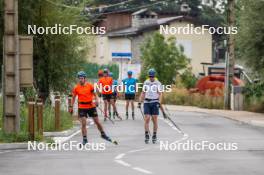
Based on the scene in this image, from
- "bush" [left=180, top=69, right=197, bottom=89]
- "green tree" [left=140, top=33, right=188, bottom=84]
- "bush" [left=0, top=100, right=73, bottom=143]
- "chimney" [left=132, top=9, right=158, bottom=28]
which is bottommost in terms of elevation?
"bush" [left=0, top=100, right=73, bottom=143]

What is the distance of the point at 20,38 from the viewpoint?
2164 centimetres

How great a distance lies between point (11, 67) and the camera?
21297mm

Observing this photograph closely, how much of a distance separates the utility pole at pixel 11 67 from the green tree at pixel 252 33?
16.6 meters

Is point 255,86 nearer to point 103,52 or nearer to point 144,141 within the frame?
point 144,141

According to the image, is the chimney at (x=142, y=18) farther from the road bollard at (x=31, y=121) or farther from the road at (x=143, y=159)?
the road bollard at (x=31, y=121)

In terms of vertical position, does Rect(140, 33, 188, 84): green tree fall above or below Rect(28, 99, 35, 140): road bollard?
above

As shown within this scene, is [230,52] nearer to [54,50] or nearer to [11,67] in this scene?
[54,50]

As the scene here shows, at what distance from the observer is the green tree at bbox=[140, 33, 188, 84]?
5397 centimetres

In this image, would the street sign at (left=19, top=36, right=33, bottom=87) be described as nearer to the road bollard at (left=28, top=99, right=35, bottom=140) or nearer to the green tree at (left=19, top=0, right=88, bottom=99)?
the road bollard at (left=28, top=99, right=35, bottom=140)

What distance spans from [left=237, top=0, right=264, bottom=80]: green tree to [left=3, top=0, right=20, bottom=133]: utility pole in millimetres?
16599

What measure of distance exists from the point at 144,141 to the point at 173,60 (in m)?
32.5

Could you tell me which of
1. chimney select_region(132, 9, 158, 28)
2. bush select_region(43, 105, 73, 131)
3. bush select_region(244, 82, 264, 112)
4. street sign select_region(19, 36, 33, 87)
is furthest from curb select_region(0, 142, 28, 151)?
chimney select_region(132, 9, 158, 28)

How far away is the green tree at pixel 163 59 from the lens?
177 ft

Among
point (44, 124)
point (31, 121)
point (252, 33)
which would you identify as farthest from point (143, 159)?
point (252, 33)
